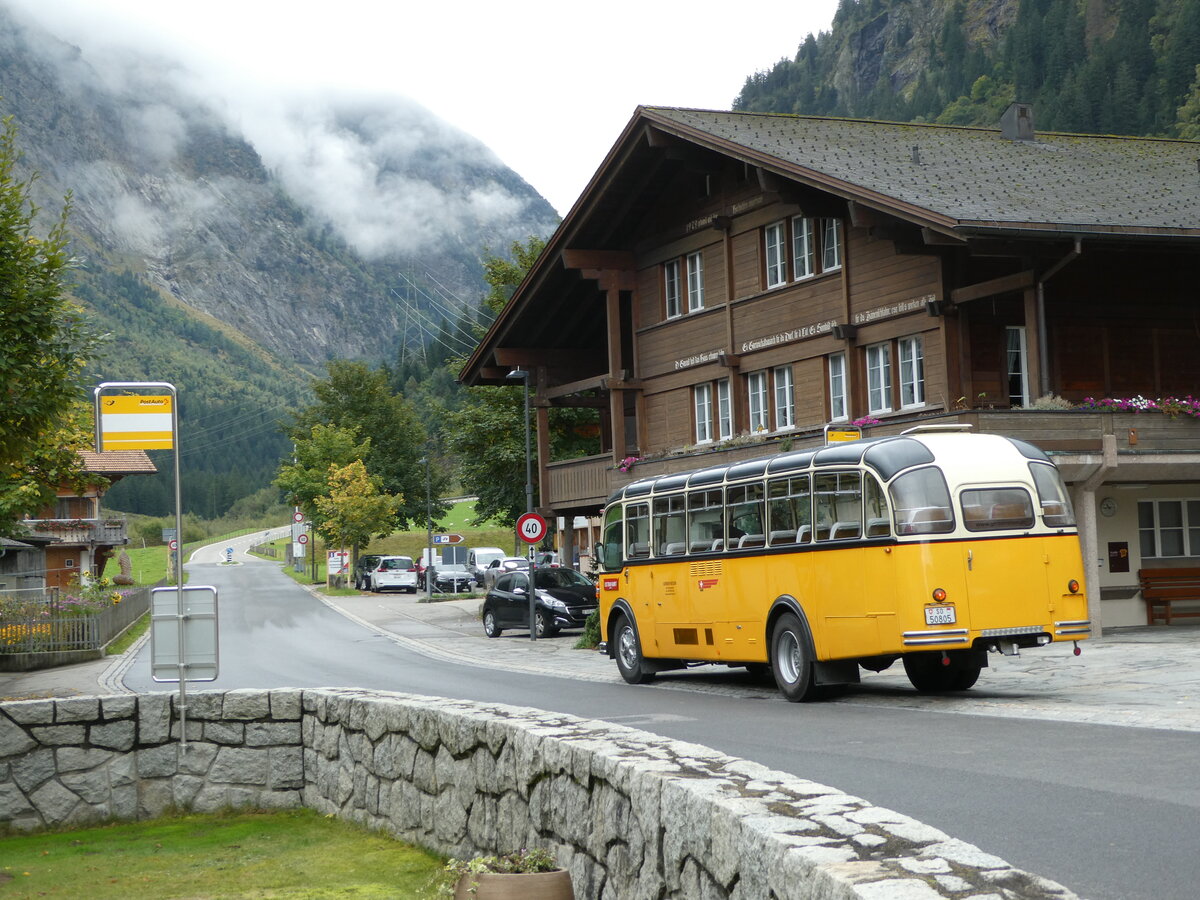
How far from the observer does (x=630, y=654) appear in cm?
2219

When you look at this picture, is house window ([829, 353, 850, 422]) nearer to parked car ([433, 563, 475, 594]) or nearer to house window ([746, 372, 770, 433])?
house window ([746, 372, 770, 433])

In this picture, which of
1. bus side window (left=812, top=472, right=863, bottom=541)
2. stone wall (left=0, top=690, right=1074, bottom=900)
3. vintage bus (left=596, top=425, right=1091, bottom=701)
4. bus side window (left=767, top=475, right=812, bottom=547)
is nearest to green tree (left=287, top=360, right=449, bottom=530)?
vintage bus (left=596, top=425, right=1091, bottom=701)

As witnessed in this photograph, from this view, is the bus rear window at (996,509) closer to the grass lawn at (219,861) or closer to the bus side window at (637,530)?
the bus side window at (637,530)

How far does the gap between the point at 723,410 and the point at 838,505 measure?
18627 millimetres

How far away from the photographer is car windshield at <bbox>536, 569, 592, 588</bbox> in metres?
37.9

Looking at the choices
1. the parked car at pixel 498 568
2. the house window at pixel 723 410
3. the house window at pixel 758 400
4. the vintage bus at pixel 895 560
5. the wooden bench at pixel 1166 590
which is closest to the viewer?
the vintage bus at pixel 895 560

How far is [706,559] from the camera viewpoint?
65.3ft

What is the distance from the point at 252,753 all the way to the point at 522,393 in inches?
1733

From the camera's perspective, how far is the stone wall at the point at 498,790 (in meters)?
4.74

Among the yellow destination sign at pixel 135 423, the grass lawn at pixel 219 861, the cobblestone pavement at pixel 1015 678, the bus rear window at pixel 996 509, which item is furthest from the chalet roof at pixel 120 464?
the grass lawn at pixel 219 861

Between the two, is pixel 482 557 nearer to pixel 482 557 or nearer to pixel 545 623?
pixel 482 557

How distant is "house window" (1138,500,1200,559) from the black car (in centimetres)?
1315

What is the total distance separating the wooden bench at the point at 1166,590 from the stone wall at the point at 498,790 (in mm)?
20044

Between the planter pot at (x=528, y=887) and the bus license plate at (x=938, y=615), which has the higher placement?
the bus license plate at (x=938, y=615)
